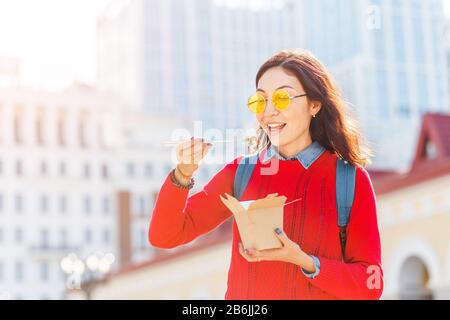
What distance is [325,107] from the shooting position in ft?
8.16

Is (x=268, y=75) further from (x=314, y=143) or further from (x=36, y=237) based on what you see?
(x=36, y=237)

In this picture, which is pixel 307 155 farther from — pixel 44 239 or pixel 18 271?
pixel 44 239

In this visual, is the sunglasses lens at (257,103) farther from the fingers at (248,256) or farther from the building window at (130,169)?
the building window at (130,169)

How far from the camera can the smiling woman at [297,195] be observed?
7.62 feet

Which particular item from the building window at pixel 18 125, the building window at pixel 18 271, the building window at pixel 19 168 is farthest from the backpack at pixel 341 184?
the building window at pixel 19 168

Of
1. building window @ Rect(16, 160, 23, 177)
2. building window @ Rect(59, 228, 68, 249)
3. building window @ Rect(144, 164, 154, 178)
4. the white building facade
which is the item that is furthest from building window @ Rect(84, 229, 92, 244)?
building window @ Rect(16, 160, 23, 177)

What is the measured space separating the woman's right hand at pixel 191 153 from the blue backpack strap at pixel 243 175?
0.18 meters

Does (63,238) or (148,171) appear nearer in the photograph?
(63,238)

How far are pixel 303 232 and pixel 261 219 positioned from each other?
0.18 metres

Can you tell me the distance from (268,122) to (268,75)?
124 millimetres

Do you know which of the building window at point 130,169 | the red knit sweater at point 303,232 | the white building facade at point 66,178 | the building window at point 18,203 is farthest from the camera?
the building window at point 130,169

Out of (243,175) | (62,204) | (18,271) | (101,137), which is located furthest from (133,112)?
(243,175)
